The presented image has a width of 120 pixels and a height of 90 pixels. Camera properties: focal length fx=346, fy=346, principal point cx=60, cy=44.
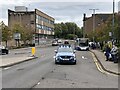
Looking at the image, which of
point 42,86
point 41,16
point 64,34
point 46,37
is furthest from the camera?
point 64,34

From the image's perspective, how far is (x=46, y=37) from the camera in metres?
138

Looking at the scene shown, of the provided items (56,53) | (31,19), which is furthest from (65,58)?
(31,19)

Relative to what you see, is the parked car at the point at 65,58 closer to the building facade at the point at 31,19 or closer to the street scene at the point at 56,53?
the street scene at the point at 56,53

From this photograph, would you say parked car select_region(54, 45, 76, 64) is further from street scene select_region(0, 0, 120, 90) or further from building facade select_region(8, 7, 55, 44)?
building facade select_region(8, 7, 55, 44)

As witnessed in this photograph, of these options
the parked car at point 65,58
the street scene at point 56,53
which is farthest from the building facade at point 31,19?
the parked car at point 65,58

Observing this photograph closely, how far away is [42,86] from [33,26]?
3938 inches

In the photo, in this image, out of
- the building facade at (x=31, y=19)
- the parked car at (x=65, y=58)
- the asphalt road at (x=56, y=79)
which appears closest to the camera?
the asphalt road at (x=56, y=79)

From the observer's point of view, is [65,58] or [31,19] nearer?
[65,58]

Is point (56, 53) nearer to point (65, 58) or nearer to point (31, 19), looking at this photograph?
point (65, 58)

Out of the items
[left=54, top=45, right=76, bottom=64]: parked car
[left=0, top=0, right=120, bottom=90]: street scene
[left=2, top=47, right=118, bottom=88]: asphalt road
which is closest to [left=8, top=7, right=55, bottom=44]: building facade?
[left=0, top=0, right=120, bottom=90]: street scene

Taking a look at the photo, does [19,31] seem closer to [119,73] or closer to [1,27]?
[1,27]

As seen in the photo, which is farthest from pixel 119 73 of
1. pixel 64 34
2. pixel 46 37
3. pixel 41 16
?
pixel 64 34

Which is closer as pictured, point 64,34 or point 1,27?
point 1,27

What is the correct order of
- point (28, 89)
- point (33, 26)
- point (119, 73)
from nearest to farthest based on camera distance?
point (28, 89), point (119, 73), point (33, 26)
